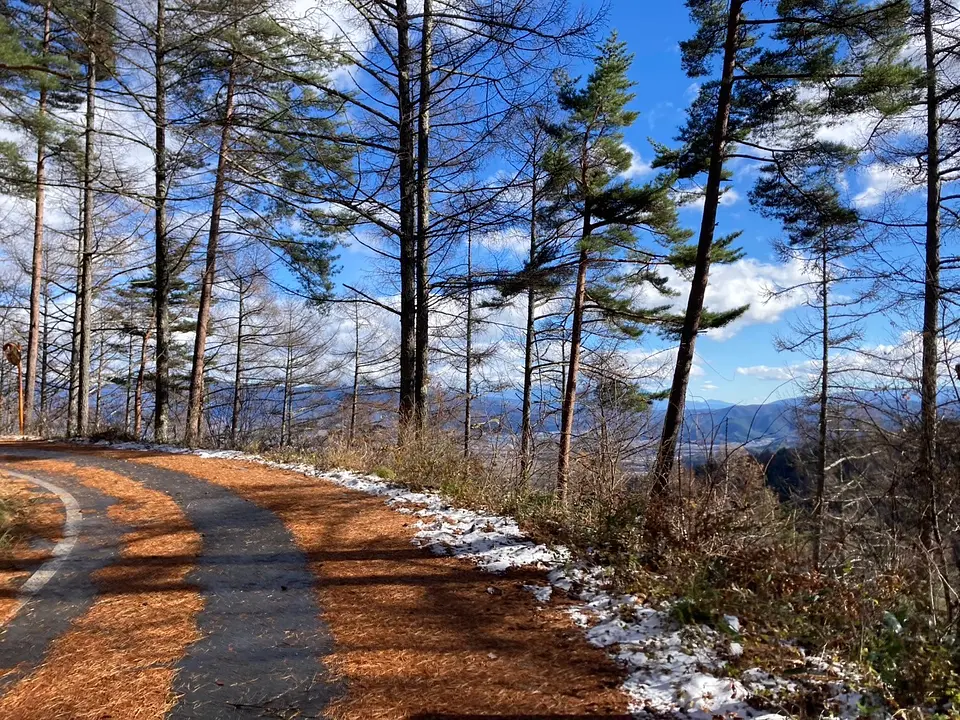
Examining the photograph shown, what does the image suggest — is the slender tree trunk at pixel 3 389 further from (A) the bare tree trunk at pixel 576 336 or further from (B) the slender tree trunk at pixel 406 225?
(A) the bare tree trunk at pixel 576 336

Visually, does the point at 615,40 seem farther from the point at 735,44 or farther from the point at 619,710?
the point at 619,710

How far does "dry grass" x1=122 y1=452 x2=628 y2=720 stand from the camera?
2.82m

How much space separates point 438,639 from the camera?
3.48 meters

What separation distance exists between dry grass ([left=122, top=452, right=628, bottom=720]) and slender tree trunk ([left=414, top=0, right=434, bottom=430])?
487cm

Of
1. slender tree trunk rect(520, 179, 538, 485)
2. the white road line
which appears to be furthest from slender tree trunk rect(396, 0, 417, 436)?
the white road line

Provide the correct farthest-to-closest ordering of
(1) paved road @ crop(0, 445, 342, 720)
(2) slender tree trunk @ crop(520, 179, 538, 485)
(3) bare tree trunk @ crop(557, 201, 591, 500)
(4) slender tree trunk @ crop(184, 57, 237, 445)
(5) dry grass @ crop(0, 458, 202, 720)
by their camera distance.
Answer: (3) bare tree trunk @ crop(557, 201, 591, 500) → (4) slender tree trunk @ crop(184, 57, 237, 445) → (2) slender tree trunk @ crop(520, 179, 538, 485) → (1) paved road @ crop(0, 445, 342, 720) → (5) dry grass @ crop(0, 458, 202, 720)

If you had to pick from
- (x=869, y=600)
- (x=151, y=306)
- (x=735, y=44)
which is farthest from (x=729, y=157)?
(x=151, y=306)

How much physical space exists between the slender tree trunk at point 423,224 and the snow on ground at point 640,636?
4422 millimetres

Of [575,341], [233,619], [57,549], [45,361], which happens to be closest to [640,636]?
[233,619]

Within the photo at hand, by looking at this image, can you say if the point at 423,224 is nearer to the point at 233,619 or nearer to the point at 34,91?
the point at 233,619

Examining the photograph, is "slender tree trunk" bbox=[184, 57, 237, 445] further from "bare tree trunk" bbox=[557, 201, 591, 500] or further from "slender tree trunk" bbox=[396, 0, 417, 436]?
"bare tree trunk" bbox=[557, 201, 591, 500]

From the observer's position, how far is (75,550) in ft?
16.5

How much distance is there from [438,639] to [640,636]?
1280 millimetres

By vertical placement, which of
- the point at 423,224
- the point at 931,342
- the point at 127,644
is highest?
the point at 423,224
